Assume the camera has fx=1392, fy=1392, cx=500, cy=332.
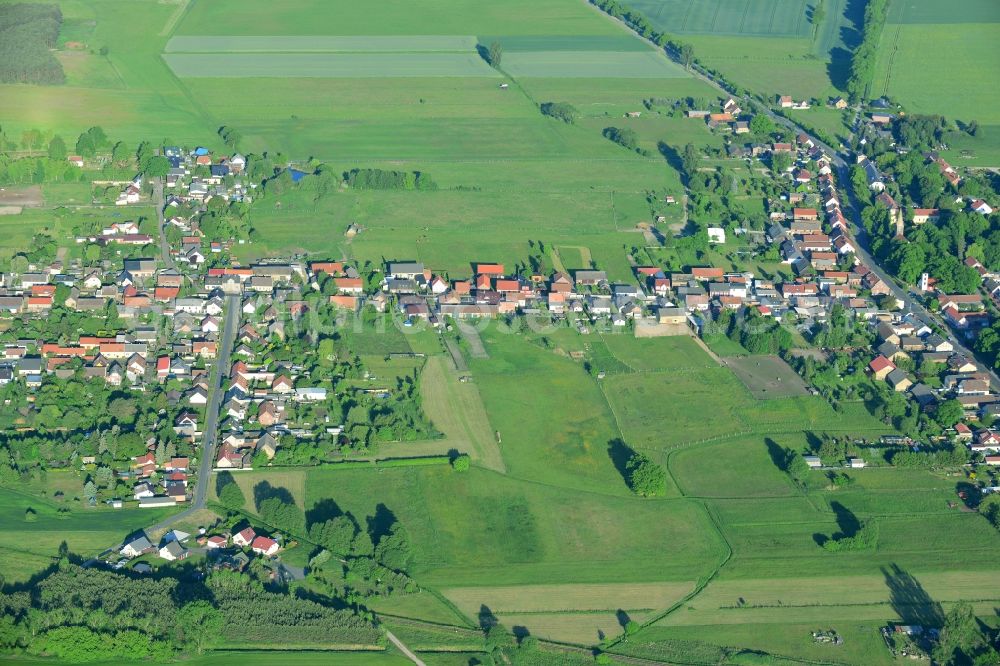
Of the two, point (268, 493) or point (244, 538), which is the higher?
point (244, 538)

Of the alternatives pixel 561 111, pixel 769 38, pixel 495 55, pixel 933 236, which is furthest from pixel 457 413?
pixel 769 38

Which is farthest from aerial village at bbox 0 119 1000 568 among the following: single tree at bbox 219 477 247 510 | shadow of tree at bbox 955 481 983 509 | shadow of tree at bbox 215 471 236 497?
shadow of tree at bbox 955 481 983 509

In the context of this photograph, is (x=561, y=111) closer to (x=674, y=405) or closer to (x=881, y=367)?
(x=881, y=367)

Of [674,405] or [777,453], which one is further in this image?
[674,405]

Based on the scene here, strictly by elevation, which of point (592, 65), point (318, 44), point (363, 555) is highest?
point (592, 65)

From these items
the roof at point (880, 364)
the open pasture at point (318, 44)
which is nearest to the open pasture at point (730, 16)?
the open pasture at point (318, 44)

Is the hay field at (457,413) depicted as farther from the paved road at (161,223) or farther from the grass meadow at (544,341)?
the paved road at (161,223)

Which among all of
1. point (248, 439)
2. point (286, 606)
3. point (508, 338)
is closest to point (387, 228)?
point (508, 338)
